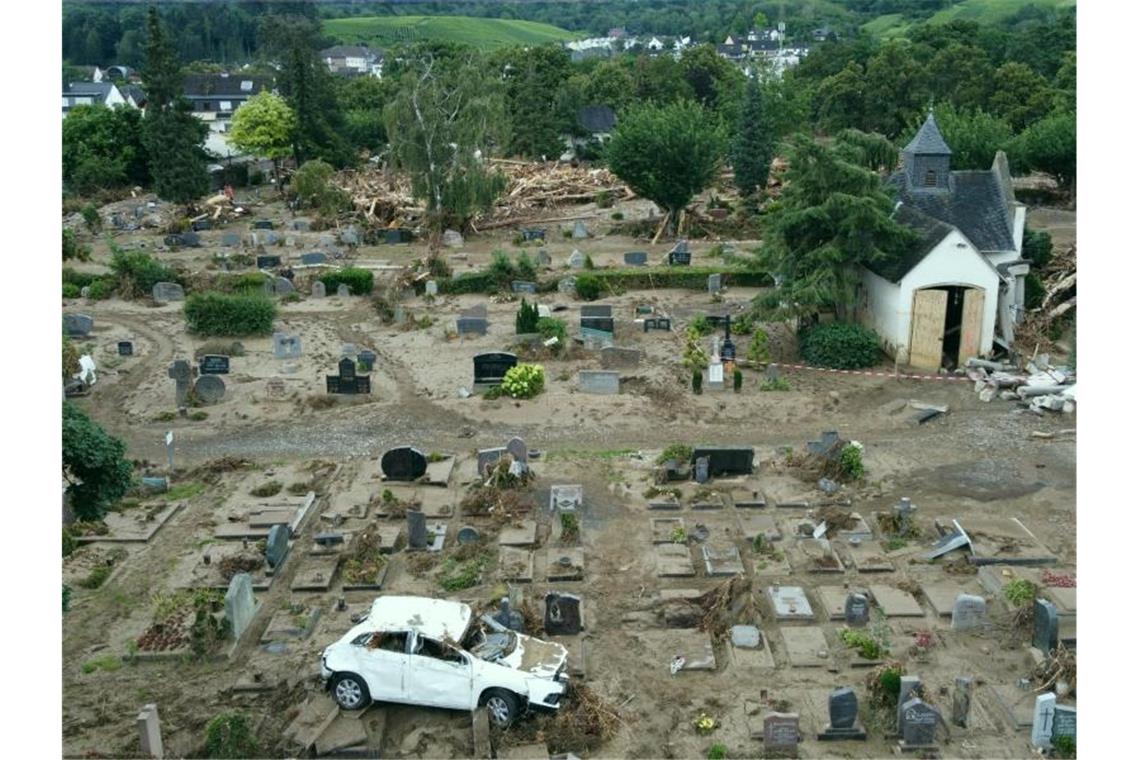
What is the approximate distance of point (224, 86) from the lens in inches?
3851

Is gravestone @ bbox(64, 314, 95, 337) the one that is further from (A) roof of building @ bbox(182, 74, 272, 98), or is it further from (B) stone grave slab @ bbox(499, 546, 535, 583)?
(A) roof of building @ bbox(182, 74, 272, 98)

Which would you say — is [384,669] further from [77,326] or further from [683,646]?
[77,326]

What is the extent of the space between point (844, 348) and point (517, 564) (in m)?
14.2

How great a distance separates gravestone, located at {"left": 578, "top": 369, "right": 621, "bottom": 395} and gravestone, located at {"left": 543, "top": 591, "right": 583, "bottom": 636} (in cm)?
1189

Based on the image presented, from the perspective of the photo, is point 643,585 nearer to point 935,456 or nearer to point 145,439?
point 935,456

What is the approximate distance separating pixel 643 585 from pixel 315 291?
2479 cm

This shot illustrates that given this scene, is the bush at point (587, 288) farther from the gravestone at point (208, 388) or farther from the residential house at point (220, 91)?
the residential house at point (220, 91)

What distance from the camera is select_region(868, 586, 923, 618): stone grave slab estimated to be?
1719cm

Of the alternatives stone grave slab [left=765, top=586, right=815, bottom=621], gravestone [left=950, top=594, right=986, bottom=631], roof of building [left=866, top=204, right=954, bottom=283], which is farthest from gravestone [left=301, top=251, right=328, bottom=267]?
gravestone [left=950, top=594, right=986, bottom=631]

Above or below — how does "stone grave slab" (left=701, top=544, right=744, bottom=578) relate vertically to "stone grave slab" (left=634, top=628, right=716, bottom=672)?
above

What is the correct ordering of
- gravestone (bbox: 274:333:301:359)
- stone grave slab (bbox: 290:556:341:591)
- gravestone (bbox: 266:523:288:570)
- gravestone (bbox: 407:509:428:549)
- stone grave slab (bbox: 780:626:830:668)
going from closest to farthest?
stone grave slab (bbox: 780:626:830:668)
stone grave slab (bbox: 290:556:341:591)
gravestone (bbox: 266:523:288:570)
gravestone (bbox: 407:509:428:549)
gravestone (bbox: 274:333:301:359)

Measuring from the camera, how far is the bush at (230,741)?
1334cm

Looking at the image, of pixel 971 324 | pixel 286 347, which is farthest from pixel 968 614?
pixel 286 347

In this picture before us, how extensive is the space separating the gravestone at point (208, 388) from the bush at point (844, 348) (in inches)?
638
